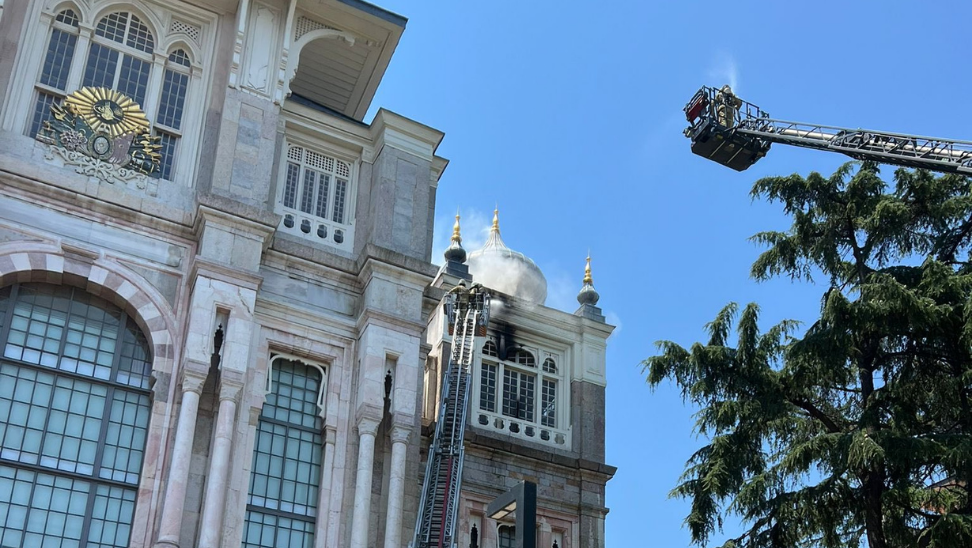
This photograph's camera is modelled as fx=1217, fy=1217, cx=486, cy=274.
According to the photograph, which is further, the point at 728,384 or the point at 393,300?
the point at 728,384

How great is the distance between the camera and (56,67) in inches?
1118

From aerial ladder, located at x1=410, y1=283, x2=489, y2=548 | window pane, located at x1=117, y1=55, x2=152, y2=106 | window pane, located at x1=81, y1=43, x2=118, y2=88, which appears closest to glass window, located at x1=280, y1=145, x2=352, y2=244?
window pane, located at x1=117, y1=55, x2=152, y2=106

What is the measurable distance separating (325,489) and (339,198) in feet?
26.4

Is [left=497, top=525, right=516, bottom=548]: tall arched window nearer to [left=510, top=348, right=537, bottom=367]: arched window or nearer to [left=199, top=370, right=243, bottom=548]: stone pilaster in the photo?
[left=510, top=348, right=537, bottom=367]: arched window

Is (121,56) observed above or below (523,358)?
above

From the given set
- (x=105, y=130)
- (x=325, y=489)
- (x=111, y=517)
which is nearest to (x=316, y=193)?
(x=105, y=130)

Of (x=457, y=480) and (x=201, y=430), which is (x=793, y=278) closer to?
(x=457, y=480)

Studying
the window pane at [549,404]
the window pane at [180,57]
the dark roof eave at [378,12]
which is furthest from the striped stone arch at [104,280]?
the window pane at [549,404]

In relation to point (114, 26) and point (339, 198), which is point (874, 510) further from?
point (114, 26)

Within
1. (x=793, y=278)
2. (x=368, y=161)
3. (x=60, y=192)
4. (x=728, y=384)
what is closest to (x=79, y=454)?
(x=60, y=192)

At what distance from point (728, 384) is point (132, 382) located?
14305 mm

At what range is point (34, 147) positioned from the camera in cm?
2681

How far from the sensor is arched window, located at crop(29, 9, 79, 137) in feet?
90.5

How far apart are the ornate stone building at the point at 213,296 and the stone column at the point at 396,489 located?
0.06m
